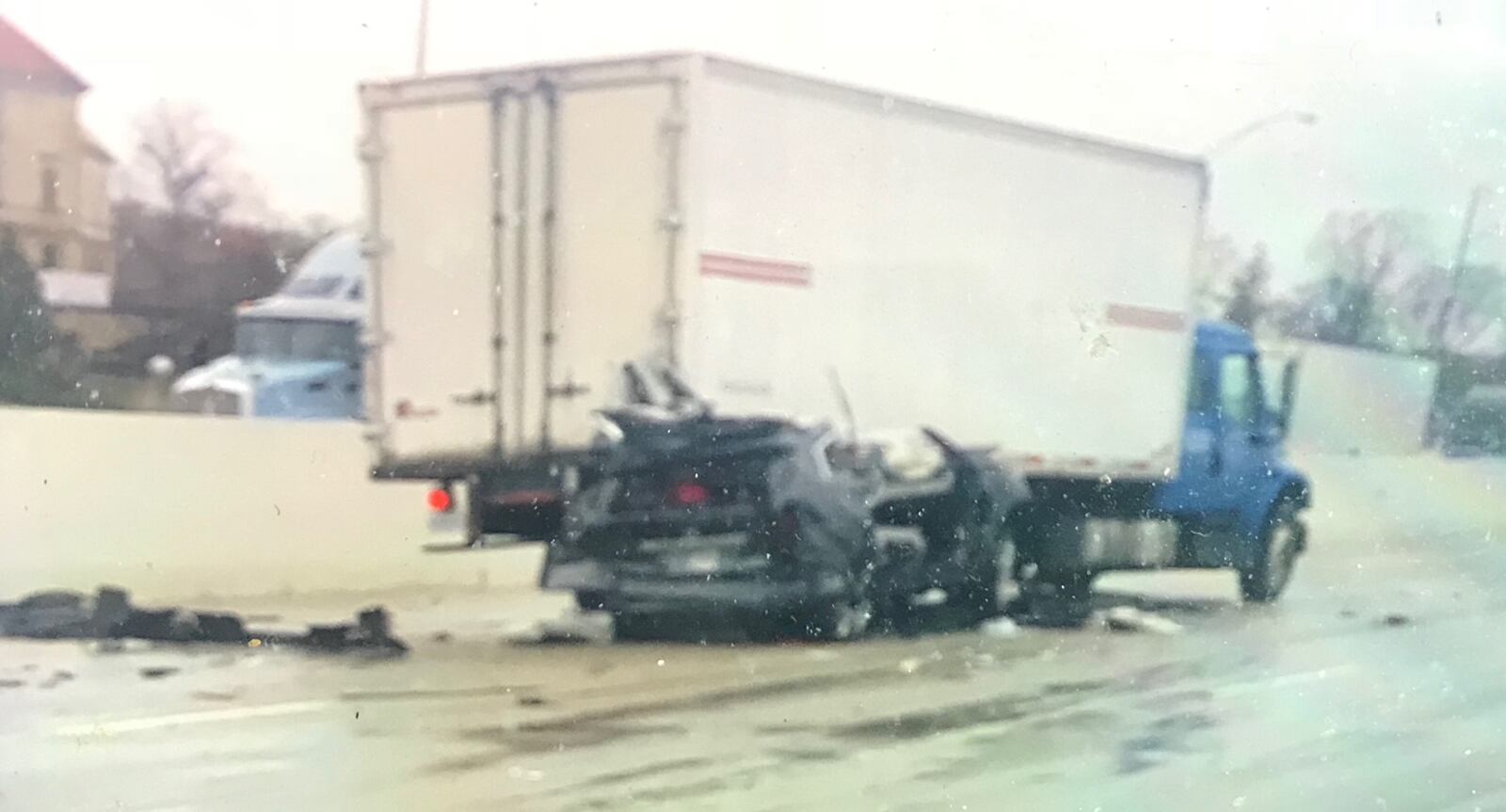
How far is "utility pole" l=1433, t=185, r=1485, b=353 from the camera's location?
461 cm

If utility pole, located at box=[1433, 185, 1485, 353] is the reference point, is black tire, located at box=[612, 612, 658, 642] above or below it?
below

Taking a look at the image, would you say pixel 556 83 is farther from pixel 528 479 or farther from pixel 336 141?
pixel 528 479

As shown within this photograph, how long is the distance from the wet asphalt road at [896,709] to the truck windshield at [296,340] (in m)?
0.83

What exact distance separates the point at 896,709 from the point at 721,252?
5.24ft

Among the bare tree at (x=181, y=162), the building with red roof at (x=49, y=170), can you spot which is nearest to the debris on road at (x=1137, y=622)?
the bare tree at (x=181, y=162)

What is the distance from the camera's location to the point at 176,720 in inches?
147

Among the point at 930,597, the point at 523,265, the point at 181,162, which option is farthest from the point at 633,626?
the point at 181,162

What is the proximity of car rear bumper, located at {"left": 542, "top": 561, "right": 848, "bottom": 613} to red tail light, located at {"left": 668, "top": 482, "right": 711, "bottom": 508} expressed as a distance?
0.27m

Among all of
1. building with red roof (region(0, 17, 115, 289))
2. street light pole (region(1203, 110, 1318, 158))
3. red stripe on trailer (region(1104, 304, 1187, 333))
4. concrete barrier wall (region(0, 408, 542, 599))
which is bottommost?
concrete barrier wall (region(0, 408, 542, 599))

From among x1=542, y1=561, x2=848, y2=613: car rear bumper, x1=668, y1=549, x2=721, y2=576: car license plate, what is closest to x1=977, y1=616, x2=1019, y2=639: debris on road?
x1=542, y1=561, x2=848, y2=613: car rear bumper

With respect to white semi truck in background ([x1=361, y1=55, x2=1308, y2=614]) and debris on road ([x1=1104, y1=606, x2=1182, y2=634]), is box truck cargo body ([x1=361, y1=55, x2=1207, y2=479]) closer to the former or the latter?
white semi truck in background ([x1=361, y1=55, x2=1308, y2=614])

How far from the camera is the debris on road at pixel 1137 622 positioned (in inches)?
183

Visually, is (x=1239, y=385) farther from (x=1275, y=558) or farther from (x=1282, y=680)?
(x=1282, y=680)

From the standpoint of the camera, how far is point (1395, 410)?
4.60 metres
